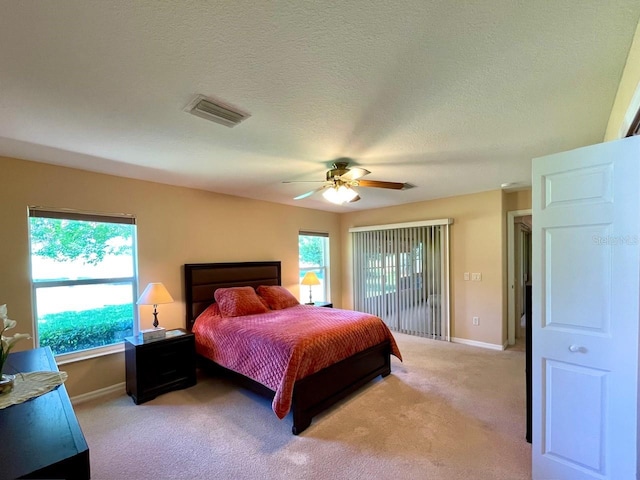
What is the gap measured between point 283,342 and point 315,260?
3.28 meters

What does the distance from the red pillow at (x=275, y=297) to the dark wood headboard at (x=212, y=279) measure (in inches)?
9.2

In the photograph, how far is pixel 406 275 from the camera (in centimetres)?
520

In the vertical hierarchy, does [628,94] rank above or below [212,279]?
above

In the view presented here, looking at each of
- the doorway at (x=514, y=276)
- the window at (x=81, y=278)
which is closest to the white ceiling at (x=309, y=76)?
the window at (x=81, y=278)

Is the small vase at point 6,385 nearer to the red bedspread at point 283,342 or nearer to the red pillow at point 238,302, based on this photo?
the red bedspread at point 283,342

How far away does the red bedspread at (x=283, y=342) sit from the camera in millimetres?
2486

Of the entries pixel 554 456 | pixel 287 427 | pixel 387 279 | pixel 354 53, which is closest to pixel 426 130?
pixel 354 53

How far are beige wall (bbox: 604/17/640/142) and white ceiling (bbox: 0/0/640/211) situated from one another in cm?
5

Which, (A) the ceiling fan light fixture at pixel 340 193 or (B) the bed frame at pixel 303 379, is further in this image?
(A) the ceiling fan light fixture at pixel 340 193

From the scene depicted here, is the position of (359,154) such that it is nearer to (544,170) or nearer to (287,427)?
(544,170)

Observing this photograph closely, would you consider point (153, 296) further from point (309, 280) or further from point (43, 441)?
point (309, 280)

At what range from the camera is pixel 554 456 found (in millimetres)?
1755

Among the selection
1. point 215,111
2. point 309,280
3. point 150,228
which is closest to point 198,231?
point 150,228

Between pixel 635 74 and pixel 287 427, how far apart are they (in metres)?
3.11
